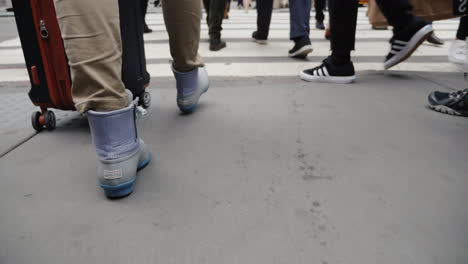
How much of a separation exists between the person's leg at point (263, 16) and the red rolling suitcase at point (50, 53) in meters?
2.06

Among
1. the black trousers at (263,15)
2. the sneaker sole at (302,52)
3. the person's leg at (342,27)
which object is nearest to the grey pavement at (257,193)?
the person's leg at (342,27)

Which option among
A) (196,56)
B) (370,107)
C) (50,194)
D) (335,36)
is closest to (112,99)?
(50,194)

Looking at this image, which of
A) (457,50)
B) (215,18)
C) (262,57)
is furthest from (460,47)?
(215,18)

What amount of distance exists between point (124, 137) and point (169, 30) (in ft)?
1.85

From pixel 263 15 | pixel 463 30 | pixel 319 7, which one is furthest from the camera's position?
pixel 319 7

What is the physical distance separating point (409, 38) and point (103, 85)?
1.69 m

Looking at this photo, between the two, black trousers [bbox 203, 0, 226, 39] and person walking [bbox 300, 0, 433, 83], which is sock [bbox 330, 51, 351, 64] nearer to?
person walking [bbox 300, 0, 433, 83]

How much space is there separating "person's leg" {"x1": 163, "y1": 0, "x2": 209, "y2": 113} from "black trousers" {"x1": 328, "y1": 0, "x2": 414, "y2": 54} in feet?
2.87

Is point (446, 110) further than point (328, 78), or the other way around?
point (328, 78)

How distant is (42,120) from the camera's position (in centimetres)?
134

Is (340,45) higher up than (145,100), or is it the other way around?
(340,45)

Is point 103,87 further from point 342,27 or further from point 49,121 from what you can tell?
point 342,27

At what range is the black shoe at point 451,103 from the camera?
1.42 m

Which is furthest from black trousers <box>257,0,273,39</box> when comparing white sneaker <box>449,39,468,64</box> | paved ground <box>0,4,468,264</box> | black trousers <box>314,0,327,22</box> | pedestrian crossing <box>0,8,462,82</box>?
paved ground <box>0,4,468,264</box>
